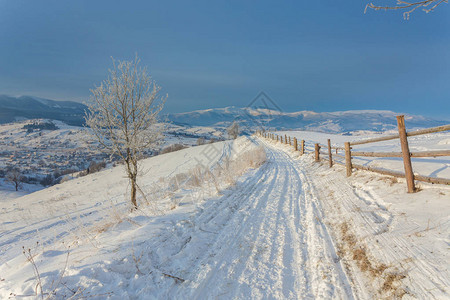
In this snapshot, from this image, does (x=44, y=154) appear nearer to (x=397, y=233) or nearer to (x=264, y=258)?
(x=264, y=258)

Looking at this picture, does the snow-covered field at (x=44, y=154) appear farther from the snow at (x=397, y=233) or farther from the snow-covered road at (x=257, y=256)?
the snow at (x=397, y=233)

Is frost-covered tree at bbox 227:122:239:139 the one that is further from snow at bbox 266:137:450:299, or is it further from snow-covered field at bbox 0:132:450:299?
snow-covered field at bbox 0:132:450:299

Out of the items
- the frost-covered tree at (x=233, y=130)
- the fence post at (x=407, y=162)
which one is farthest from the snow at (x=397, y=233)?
the frost-covered tree at (x=233, y=130)

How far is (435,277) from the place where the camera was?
2150mm

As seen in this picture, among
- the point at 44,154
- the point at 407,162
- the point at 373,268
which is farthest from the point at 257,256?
the point at 44,154

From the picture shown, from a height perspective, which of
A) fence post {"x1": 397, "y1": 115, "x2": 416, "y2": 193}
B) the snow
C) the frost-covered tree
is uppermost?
the frost-covered tree

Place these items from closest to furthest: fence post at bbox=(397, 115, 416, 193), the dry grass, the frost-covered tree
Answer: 1. the dry grass
2. fence post at bbox=(397, 115, 416, 193)
3. the frost-covered tree

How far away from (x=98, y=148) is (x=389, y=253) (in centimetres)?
883

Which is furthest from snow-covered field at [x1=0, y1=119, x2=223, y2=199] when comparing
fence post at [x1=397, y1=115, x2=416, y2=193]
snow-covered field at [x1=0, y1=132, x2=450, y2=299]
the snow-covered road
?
fence post at [x1=397, y1=115, x2=416, y2=193]

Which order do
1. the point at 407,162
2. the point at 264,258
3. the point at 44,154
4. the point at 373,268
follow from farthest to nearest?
the point at 44,154 < the point at 407,162 < the point at 264,258 < the point at 373,268

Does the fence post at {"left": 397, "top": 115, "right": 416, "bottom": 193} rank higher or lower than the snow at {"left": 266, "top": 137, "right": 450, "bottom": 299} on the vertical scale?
higher

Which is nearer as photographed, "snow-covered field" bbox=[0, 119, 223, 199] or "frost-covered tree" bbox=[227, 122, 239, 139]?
"snow-covered field" bbox=[0, 119, 223, 199]

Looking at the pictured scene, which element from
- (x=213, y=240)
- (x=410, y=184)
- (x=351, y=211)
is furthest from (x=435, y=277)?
(x=410, y=184)

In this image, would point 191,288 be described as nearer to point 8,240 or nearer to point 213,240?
point 213,240
